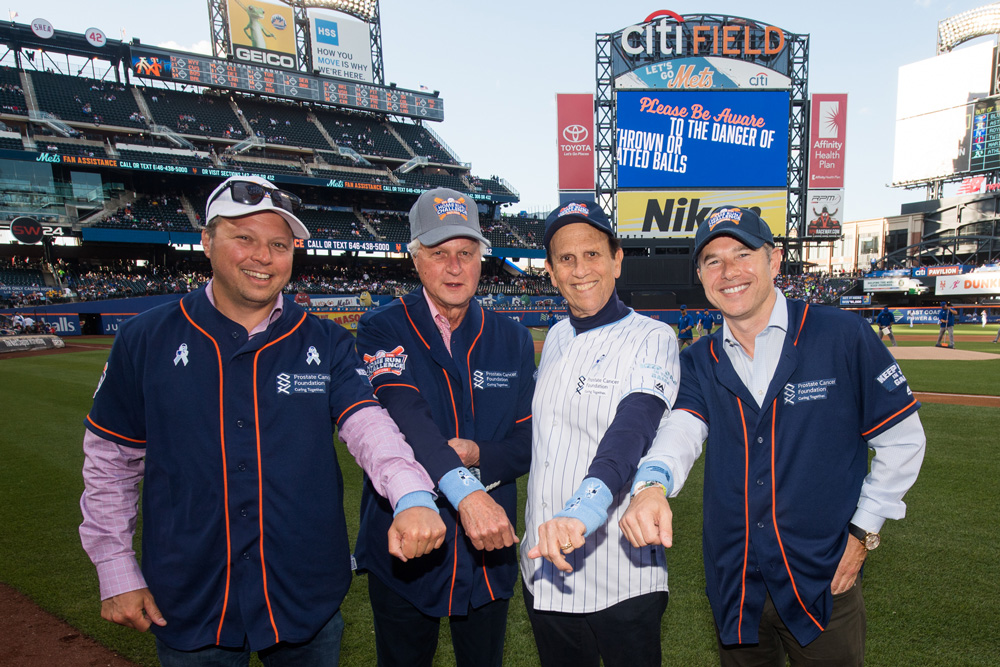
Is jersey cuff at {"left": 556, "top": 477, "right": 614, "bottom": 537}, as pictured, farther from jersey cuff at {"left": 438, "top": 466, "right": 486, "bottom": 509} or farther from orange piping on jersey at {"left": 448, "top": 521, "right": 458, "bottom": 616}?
orange piping on jersey at {"left": 448, "top": 521, "right": 458, "bottom": 616}

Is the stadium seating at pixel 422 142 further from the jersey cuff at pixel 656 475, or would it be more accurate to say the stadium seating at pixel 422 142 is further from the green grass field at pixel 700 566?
the jersey cuff at pixel 656 475

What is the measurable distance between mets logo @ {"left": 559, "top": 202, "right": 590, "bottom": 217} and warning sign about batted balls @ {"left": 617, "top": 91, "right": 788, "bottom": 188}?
102 ft

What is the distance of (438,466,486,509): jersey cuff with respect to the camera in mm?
1872

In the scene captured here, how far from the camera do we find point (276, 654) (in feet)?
7.26

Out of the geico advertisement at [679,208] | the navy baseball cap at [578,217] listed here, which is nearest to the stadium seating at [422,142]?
the geico advertisement at [679,208]

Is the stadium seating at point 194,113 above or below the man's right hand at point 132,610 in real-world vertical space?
above

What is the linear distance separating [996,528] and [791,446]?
479 centimetres

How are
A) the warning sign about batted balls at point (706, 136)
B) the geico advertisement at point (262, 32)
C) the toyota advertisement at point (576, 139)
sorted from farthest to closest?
1. the geico advertisement at point (262, 32)
2. the toyota advertisement at point (576, 139)
3. the warning sign about batted balls at point (706, 136)

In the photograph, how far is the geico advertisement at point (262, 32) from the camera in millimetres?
47531

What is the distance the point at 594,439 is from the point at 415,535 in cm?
82

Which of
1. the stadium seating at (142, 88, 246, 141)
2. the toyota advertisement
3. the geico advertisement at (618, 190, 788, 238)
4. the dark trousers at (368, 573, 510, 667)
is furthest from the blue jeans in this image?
the stadium seating at (142, 88, 246, 141)

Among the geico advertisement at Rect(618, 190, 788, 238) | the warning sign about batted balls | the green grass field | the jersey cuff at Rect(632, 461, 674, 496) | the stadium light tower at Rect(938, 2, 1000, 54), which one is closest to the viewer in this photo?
the jersey cuff at Rect(632, 461, 674, 496)

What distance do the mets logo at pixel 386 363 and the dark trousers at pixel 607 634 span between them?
1133 millimetres

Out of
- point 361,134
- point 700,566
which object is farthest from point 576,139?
point 700,566
